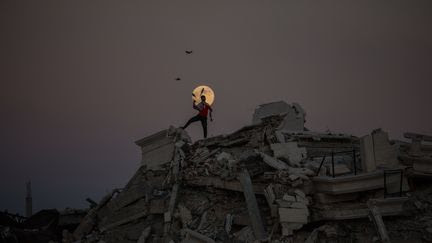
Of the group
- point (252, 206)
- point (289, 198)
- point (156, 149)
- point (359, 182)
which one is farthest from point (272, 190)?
point (156, 149)

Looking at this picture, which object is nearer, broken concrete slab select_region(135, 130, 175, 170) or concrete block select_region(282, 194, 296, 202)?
concrete block select_region(282, 194, 296, 202)

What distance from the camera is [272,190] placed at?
33.0 ft

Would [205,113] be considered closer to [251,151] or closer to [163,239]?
[251,151]

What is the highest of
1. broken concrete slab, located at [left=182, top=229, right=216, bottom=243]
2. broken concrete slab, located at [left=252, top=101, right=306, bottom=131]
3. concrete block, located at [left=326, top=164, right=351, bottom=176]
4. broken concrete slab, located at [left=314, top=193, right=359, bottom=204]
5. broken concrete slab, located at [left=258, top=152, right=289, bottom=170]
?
broken concrete slab, located at [left=252, top=101, right=306, bottom=131]

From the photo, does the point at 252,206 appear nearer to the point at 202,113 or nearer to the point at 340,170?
the point at 340,170

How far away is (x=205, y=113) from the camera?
14320 mm

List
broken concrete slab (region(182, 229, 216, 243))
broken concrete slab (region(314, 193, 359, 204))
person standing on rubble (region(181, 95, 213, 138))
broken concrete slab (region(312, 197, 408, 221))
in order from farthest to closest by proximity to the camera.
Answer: person standing on rubble (region(181, 95, 213, 138)) < broken concrete slab (region(182, 229, 216, 243)) < broken concrete slab (region(314, 193, 359, 204)) < broken concrete slab (region(312, 197, 408, 221))

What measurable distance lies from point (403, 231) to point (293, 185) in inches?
81.7

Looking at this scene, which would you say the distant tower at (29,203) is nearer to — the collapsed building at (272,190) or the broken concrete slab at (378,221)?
the collapsed building at (272,190)

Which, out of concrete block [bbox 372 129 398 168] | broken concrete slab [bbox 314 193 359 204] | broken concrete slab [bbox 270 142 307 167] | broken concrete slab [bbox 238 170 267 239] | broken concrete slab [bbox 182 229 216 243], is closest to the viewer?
broken concrete slab [bbox 314 193 359 204]

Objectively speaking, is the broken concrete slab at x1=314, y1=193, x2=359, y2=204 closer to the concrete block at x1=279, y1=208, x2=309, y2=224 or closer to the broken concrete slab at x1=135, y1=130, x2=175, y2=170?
the concrete block at x1=279, y1=208, x2=309, y2=224

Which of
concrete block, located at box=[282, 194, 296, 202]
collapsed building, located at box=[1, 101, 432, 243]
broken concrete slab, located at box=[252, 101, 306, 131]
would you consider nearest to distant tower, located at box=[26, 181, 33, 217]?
collapsed building, located at box=[1, 101, 432, 243]

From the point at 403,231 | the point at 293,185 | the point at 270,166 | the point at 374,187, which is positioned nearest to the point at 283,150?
the point at 270,166

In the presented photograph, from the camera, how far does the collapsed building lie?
9.13 meters
